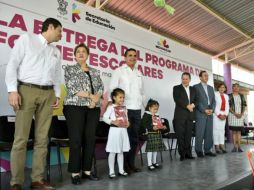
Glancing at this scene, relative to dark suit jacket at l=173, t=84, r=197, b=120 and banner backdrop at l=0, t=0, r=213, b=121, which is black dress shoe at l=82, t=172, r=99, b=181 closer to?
banner backdrop at l=0, t=0, r=213, b=121

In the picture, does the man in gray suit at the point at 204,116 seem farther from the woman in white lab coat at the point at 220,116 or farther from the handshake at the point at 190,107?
the handshake at the point at 190,107

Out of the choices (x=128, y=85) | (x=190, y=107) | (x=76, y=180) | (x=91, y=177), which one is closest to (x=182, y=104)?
(x=190, y=107)

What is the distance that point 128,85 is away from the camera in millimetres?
3066

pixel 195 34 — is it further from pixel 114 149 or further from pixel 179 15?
pixel 114 149

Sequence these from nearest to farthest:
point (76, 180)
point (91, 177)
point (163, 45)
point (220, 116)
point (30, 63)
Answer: point (30, 63), point (76, 180), point (91, 177), point (220, 116), point (163, 45)

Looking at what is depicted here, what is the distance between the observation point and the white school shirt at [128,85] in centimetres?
304

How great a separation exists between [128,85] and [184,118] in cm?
135

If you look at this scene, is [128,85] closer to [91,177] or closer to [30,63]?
[91,177]

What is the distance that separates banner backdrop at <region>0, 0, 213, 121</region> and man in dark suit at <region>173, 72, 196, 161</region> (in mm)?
1252

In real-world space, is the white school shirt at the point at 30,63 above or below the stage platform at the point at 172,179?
above

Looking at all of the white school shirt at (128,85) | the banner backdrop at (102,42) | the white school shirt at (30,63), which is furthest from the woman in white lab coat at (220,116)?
the white school shirt at (30,63)

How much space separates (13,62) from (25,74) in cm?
13

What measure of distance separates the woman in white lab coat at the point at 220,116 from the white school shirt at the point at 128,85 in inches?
84.2

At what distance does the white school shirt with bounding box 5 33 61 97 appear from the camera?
6.73 feet
